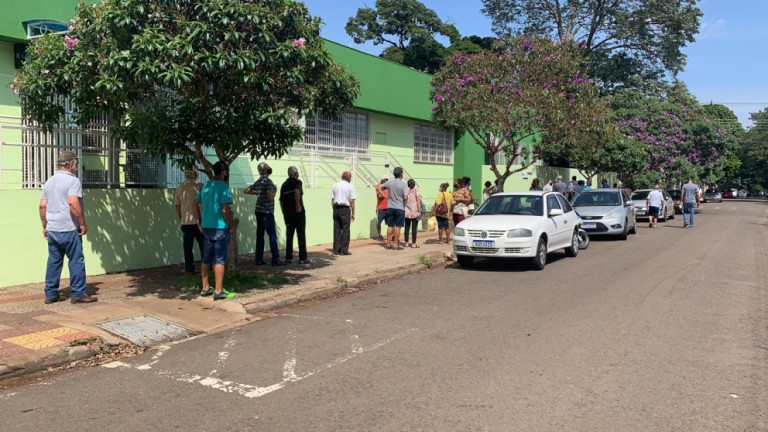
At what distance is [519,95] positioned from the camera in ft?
51.1

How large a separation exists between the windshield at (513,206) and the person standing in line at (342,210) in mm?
2626

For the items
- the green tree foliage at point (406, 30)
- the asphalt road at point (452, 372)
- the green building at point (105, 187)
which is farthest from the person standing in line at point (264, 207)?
the green tree foliage at point (406, 30)

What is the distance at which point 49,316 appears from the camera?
265 inches

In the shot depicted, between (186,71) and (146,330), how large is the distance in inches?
119

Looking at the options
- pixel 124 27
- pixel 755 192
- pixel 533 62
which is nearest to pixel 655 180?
pixel 533 62

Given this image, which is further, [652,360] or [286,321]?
[286,321]

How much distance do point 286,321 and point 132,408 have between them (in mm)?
2903

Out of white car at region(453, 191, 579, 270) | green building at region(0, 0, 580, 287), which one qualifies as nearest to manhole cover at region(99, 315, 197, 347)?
green building at region(0, 0, 580, 287)

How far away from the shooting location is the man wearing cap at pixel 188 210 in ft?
30.3

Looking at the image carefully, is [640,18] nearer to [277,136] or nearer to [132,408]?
[277,136]

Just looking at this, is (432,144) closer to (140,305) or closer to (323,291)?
(323,291)

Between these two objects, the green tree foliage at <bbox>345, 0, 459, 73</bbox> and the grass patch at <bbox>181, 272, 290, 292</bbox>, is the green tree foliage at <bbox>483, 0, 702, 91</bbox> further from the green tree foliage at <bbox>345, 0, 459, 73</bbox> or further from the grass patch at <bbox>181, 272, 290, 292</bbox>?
the grass patch at <bbox>181, 272, 290, 292</bbox>

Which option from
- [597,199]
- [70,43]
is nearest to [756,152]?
[597,199]

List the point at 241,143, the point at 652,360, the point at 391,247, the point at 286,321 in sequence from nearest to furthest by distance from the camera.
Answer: the point at 652,360, the point at 286,321, the point at 241,143, the point at 391,247
